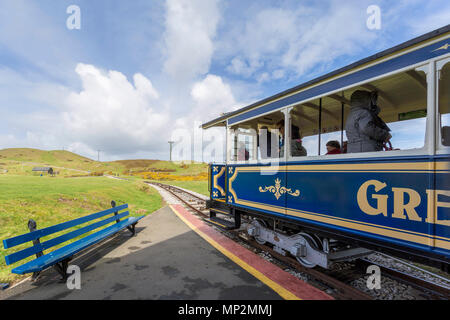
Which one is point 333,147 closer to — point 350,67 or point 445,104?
point 350,67

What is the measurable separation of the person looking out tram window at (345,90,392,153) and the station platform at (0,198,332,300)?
2181 millimetres

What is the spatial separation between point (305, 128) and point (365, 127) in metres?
2.63

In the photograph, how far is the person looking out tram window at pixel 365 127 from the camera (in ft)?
9.92

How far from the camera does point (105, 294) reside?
9.92 ft

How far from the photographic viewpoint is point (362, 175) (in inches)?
110

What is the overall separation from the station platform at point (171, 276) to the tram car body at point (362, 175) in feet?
2.27

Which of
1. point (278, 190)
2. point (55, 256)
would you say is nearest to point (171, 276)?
point (55, 256)

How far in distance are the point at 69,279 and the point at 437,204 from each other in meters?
4.99

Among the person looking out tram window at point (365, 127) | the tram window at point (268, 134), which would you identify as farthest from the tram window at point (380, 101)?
the tram window at point (268, 134)

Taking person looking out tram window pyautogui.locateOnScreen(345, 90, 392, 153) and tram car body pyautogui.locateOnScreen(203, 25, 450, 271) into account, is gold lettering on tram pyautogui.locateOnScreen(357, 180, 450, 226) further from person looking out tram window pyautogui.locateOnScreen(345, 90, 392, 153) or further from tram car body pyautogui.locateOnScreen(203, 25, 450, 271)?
person looking out tram window pyautogui.locateOnScreen(345, 90, 392, 153)

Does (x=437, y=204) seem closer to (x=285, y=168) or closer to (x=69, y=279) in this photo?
(x=285, y=168)

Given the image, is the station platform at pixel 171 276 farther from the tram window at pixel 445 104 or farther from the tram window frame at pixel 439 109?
the tram window at pixel 445 104

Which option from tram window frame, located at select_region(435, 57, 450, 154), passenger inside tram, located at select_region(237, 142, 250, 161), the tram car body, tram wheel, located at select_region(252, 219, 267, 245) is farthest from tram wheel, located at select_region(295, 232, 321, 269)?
passenger inside tram, located at select_region(237, 142, 250, 161)
